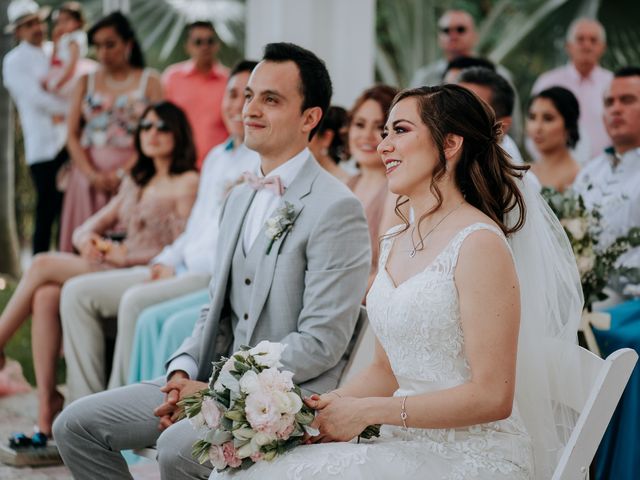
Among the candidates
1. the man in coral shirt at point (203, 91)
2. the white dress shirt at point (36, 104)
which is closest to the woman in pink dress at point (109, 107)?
the man in coral shirt at point (203, 91)

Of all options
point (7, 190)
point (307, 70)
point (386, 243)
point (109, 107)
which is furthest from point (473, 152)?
Result: point (7, 190)

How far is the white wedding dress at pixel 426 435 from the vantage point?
2566 mm

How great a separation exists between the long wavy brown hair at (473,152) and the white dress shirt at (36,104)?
6.00 meters

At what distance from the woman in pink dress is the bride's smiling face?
15.3 ft

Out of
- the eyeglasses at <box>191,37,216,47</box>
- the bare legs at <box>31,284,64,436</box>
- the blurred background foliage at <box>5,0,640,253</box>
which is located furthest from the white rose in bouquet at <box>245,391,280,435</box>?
the blurred background foliage at <box>5,0,640,253</box>

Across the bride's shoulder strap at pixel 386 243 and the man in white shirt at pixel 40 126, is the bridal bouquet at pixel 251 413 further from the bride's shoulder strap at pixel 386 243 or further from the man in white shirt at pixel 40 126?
the man in white shirt at pixel 40 126

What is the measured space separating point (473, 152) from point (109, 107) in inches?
196

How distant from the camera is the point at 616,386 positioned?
250 centimetres

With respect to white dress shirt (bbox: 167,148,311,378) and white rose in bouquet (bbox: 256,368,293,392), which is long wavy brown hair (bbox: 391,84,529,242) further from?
white dress shirt (bbox: 167,148,311,378)

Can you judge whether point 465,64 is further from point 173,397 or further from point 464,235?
point 464,235

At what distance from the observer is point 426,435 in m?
2.75

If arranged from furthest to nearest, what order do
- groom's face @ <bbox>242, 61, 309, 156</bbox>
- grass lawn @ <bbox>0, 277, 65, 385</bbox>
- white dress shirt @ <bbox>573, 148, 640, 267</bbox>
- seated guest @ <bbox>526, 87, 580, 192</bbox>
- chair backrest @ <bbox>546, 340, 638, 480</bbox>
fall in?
grass lawn @ <bbox>0, 277, 65, 385</bbox> → seated guest @ <bbox>526, 87, 580, 192</bbox> → white dress shirt @ <bbox>573, 148, 640, 267</bbox> → groom's face @ <bbox>242, 61, 309, 156</bbox> → chair backrest @ <bbox>546, 340, 638, 480</bbox>

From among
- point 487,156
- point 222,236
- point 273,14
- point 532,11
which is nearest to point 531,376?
point 487,156

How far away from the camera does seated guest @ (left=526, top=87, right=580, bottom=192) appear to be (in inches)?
229
